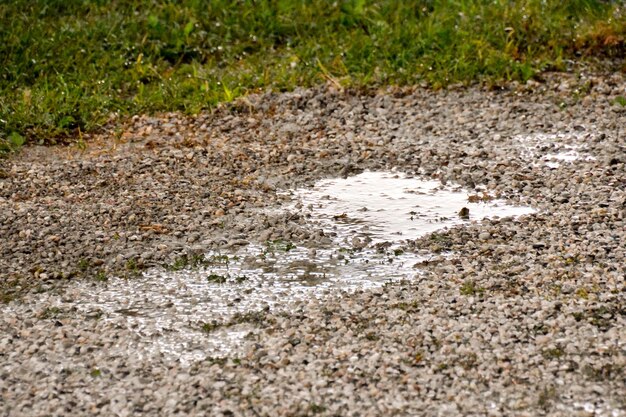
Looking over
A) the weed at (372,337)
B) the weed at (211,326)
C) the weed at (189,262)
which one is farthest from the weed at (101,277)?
the weed at (372,337)

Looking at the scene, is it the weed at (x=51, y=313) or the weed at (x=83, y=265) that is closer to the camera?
the weed at (x=51, y=313)

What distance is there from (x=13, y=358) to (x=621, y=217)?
3.10 m

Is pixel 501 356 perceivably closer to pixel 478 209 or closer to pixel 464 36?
pixel 478 209

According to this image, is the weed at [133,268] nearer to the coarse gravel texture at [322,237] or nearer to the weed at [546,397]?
the coarse gravel texture at [322,237]

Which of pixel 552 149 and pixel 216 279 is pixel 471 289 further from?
pixel 552 149

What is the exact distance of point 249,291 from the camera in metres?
4.77

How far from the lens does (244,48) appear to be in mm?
8516

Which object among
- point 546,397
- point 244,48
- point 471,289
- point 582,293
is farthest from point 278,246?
point 244,48

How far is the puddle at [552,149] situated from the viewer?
6258 mm

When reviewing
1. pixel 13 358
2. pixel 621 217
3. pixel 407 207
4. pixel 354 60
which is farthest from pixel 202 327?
pixel 354 60

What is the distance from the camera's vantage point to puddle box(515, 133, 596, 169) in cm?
626

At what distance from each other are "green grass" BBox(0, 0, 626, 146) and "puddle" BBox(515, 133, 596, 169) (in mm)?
1015

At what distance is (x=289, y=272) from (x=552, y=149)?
2282 millimetres

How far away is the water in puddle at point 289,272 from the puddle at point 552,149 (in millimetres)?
704
